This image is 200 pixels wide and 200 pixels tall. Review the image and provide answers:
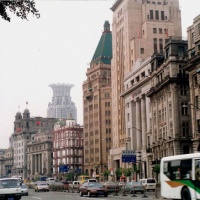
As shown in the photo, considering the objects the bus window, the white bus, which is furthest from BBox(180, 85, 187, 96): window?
the bus window

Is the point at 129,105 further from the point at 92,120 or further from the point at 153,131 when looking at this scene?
the point at 92,120

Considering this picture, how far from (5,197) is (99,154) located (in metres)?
118

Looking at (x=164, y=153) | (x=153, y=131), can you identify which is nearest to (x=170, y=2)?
(x=153, y=131)

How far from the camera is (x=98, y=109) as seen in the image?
153 meters

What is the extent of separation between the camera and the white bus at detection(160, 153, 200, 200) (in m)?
26.4

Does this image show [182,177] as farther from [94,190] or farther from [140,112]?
[140,112]

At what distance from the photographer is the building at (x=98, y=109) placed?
152000mm

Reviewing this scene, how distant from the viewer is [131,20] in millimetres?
116562

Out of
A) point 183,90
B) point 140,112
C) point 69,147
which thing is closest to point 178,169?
point 183,90

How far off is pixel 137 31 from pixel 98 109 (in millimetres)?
43265

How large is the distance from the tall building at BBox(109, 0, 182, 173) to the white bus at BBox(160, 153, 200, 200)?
3139 inches

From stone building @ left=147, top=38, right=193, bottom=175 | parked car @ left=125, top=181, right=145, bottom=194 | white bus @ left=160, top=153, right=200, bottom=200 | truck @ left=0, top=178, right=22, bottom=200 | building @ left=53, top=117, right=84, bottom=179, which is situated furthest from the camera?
building @ left=53, top=117, right=84, bottom=179

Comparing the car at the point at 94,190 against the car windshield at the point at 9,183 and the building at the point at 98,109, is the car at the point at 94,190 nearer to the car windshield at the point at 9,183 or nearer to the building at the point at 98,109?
the car windshield at the point at 9,183

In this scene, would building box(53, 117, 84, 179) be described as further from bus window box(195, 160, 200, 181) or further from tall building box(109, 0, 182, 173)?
bus window box(195, 160, 200, 181)
